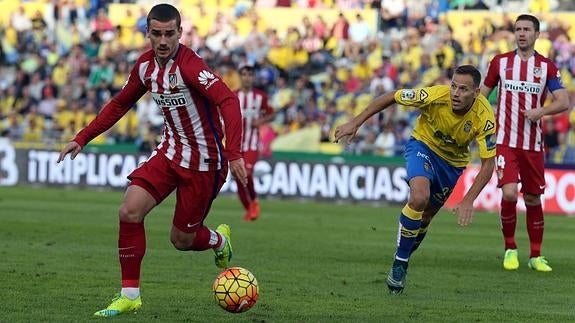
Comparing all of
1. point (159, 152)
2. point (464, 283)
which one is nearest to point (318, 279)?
point (464, 283)

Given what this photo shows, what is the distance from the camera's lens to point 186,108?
884cm

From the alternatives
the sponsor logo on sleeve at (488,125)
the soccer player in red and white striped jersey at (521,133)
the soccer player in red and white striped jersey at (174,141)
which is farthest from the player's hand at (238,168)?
the soccer player in red and white striped jersey at (521,133)

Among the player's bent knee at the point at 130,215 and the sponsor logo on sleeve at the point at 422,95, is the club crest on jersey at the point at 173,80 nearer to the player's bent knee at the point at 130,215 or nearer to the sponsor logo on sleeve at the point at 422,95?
the player's bent knee at the point at 130,215

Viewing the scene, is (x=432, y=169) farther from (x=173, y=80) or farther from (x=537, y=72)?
(x=537, y=72)

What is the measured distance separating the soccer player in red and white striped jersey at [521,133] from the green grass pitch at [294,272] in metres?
0.48

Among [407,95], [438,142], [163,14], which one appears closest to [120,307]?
[163,14]

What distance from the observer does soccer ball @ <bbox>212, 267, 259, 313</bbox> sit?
8.28 m

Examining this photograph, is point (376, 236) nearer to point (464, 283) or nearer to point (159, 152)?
point (464, 283)

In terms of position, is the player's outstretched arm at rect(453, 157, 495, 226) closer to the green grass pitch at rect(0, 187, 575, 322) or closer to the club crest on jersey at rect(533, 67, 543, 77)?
the green grass pitch at rect(0, 187, 575, 322)

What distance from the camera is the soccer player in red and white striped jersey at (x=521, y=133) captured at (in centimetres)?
1253

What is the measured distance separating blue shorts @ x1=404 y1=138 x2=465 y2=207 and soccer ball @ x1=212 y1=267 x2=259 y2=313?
222 cm

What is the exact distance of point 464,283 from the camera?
11.1 meters

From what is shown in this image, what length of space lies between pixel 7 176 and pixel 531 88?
16.9 m

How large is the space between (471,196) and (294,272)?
2.85 m
